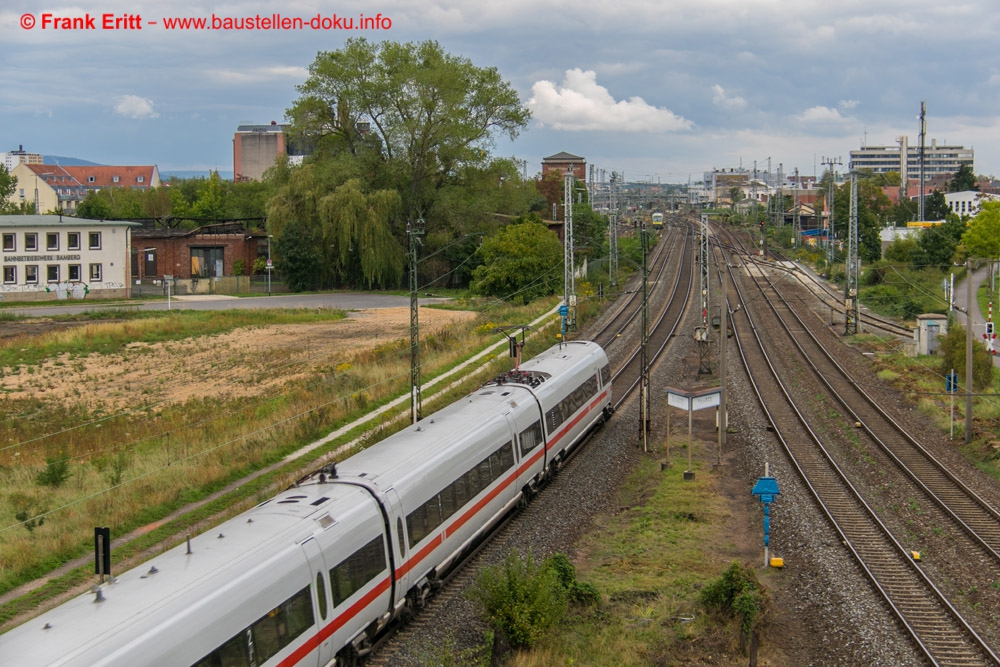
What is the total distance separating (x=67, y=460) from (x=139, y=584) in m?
14.6

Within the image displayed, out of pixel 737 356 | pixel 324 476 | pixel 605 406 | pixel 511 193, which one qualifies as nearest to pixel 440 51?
pixel 511 193

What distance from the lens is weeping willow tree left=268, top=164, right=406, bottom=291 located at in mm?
64438

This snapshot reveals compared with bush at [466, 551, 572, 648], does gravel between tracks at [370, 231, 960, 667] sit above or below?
below

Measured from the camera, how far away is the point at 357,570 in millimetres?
12039

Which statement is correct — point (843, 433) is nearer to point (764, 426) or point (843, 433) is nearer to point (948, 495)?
point (764, 426)

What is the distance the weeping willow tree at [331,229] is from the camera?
211ft

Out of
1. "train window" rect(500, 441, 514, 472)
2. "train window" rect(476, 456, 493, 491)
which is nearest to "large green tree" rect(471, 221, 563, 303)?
"train window" rect(500, 441, 514, 472)

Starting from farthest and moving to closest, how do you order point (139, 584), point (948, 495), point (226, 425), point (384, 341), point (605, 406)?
point (384, 341), point (605, 406), point (226, 425), point (948, 495), point (139, 584)

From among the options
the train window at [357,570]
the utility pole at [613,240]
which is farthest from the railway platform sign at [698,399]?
the utility pole at [613,240]

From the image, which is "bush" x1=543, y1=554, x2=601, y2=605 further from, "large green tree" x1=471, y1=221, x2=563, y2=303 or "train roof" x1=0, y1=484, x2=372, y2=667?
"large green tree" x1=471, y1=221, x2=563, y2=303

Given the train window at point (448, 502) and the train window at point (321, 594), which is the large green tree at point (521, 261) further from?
the train window at point (321, 594)

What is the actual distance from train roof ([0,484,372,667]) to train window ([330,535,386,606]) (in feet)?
1.76

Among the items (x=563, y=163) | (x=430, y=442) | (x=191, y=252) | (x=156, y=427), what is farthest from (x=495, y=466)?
(x=563, y=163)

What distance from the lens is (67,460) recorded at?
22.4 metres
